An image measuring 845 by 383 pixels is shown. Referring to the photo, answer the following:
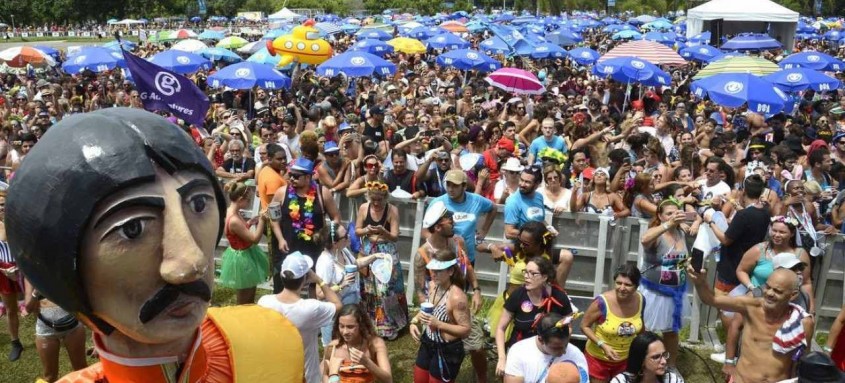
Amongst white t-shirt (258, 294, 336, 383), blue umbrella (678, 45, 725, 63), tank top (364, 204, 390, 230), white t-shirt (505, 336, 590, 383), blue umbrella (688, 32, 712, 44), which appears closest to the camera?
white t-shirt (505, 336, 590, 383)

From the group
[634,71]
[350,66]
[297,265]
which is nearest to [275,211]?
[297,265]

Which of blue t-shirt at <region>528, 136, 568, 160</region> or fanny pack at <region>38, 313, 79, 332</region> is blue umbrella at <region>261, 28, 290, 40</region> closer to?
blue t-shirt at <region>528, 136, 568, 160</region>

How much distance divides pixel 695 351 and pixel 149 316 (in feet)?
18.3

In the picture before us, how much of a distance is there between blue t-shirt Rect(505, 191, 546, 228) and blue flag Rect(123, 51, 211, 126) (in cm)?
348

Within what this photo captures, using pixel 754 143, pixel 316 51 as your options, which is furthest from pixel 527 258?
pixel 316 51

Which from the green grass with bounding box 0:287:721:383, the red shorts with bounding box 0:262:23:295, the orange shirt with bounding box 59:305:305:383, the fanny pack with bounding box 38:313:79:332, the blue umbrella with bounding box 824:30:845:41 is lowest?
the green grass with bounding box 0:287:721:383

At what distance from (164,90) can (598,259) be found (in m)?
4.59

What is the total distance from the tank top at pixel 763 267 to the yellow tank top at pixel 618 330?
1.07 metres

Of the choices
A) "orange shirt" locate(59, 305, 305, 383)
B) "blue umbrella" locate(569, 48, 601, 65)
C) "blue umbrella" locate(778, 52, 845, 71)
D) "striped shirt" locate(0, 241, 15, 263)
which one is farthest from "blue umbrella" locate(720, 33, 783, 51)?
"orange shirt" locate(59, 305, 305, 383)

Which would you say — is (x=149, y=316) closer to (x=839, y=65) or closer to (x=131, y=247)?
(x=131, y=247)

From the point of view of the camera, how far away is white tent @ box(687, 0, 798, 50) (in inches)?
1137

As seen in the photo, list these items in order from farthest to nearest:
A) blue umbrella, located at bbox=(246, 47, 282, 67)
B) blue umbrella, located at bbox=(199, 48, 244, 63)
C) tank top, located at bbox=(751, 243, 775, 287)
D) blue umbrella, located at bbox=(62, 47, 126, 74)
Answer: blue umbrella, located at bbox=(199, 48, 244, 63), blue umbrella, located at bbox=(246, 47, 282, 67), blue umbrella, located at bbox=(62, 47, 126, 74), tank top, located at bbox=(751, 243, 775, 287)

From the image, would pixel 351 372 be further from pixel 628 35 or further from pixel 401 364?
pixel 628 35

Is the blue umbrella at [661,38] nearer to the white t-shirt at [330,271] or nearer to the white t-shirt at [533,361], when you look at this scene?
the white t-shirt at [330,271]
